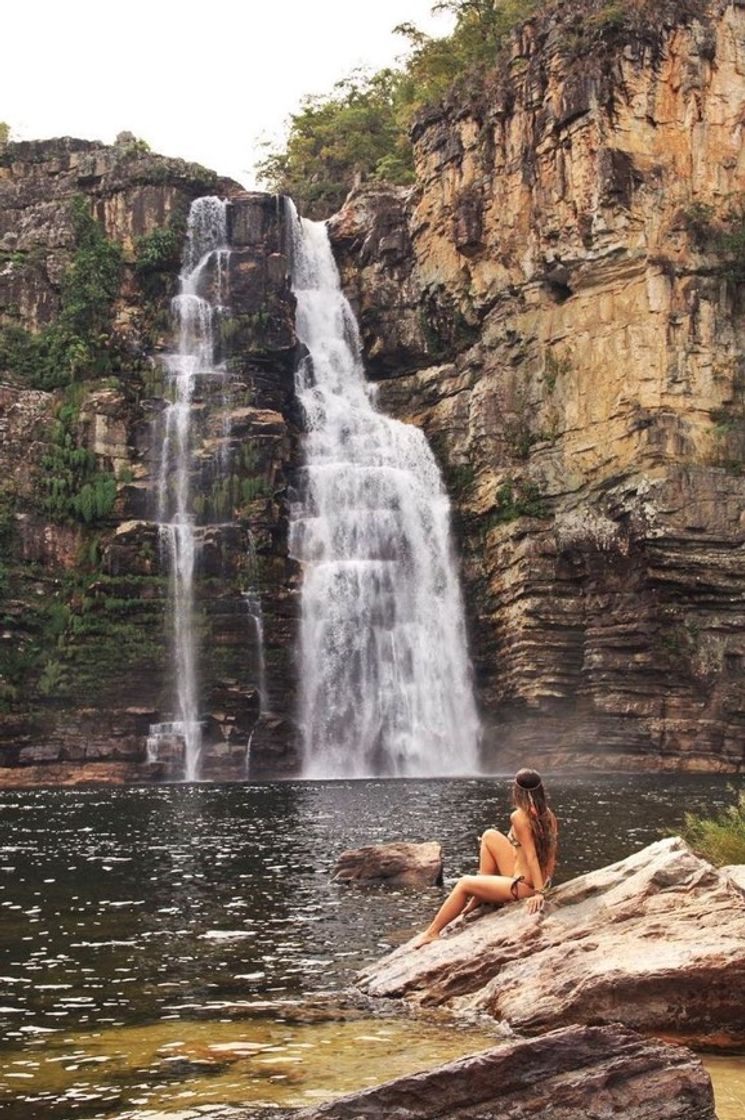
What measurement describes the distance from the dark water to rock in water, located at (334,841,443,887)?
1.55 feet

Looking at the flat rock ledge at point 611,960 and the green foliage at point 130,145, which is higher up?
the green foliage at point 130,145

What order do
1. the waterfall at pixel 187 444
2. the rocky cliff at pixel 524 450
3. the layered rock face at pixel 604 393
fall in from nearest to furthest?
the layered rock face at pixel 604 393 < the rocky cliff at pixel 524 450 < the waterfall at pixel 187 444

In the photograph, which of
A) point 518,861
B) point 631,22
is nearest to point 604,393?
point 631,22

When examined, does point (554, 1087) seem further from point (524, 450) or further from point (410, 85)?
point (410, 85)

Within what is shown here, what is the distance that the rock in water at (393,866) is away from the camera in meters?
16.5

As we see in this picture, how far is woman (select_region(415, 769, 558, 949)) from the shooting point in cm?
1020

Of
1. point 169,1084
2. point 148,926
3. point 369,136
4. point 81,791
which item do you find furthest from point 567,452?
point 169,1084

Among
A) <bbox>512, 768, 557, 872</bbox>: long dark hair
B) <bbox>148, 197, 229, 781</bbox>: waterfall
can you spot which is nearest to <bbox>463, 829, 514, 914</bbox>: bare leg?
<bbox>512, 768, 557, 872</bbox>: long dark hair

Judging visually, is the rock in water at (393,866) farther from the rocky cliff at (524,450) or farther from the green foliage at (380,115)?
the green foliage at (380,115)

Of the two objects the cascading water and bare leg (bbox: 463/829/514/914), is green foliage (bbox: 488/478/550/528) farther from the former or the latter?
bare leg (bbox: 463/829/514/914)

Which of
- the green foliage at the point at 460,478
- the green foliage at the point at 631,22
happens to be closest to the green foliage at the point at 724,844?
the green foliage at the point at 460,478

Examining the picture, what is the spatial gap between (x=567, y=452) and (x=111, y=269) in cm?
2310

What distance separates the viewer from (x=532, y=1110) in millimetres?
6051

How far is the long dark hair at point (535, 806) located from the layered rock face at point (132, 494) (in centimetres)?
3317
